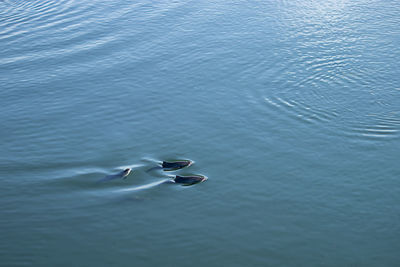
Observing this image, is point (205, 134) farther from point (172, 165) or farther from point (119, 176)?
point (119, 176)

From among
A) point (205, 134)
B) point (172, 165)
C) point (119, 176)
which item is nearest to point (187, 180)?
point (172, 165)

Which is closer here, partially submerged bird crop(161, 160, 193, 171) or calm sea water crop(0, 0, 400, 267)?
calm sea water crop(0, 0, 400, 267)

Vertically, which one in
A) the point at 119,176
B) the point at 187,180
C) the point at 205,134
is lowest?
the point at 187,180

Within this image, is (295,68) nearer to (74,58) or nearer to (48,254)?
(74,58)

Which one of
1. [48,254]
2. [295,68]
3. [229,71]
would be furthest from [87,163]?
[295,68]

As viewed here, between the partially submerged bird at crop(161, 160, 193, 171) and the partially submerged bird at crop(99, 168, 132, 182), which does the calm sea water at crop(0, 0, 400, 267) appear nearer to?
the partially submerged bird at crop(99, 168, 132, 182)

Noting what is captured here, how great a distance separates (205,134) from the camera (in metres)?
11.9

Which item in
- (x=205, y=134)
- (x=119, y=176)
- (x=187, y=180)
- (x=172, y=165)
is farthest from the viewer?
(x=205, y=134)

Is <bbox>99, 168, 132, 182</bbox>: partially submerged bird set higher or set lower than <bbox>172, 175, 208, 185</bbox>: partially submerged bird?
higher

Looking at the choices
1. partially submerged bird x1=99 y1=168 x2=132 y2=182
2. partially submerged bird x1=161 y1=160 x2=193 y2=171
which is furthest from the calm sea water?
partially submerged bird x1=161 y1=160 x2=193 y2=171

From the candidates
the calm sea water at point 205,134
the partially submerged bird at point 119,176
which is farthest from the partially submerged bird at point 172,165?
the partially submerged bird at point 119,176

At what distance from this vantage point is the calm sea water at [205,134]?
28.3ft

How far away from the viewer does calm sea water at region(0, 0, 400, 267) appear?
8.63 m

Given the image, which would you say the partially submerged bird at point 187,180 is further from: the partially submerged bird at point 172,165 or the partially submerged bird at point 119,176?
the partially submerged bird at point 119,176
